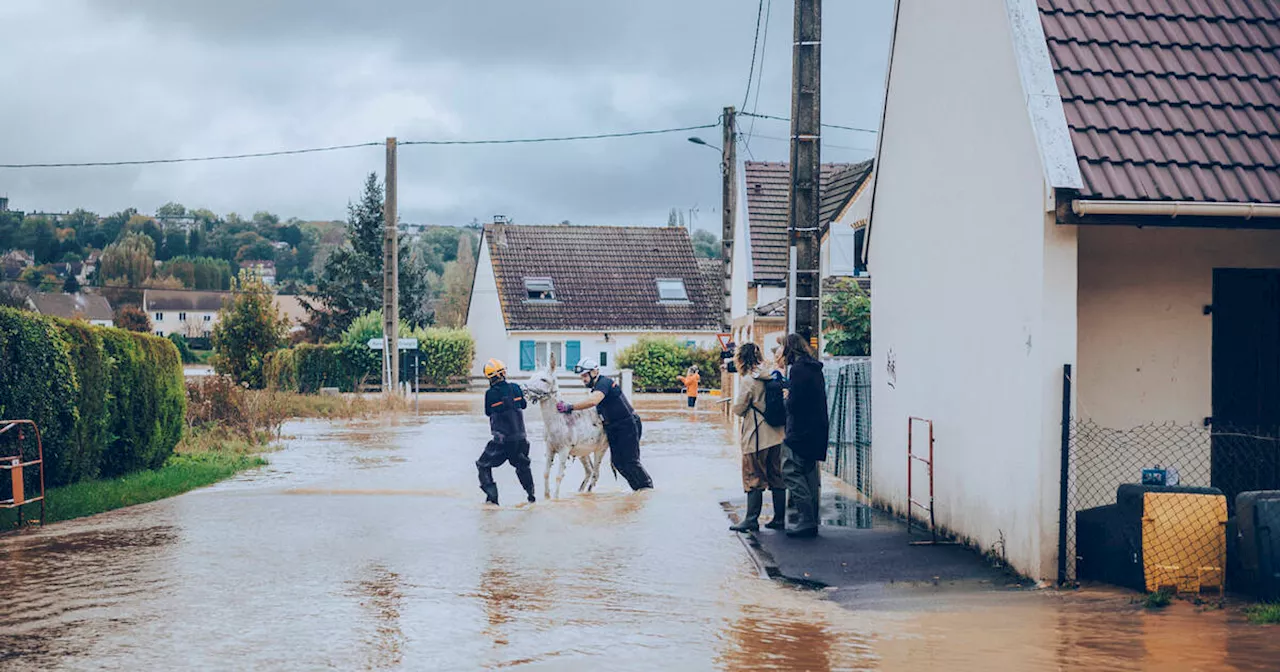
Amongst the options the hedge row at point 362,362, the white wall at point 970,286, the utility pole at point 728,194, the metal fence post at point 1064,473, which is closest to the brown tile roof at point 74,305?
the hedge row at point 362,362

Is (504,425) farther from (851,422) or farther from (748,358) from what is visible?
(851,422)

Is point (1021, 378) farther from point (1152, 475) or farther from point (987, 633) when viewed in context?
point (987, 633)

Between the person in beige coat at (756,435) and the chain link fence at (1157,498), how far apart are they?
302cm

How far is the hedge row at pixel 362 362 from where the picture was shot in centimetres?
5069


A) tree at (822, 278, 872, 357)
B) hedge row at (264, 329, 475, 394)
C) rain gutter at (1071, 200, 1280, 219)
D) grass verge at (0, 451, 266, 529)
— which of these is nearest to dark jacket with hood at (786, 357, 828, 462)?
rain gutter at (1071, 200, 1280, 219)

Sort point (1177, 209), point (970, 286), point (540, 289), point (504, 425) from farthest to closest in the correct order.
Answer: point (540, 289)
point (504, 425)
point (970, 286)
point (1177, 209)

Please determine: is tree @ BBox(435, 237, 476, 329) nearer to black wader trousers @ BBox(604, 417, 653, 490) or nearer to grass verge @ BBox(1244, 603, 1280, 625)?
black wader trousers @ BBox(604, 417, 653, 490)

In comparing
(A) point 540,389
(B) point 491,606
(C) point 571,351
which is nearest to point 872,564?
(B) point 491,606

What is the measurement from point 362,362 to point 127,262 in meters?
66.7

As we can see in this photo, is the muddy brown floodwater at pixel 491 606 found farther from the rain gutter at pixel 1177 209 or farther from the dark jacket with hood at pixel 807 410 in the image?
the rain gutter at pixel 1177 209

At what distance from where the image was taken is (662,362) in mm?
53312

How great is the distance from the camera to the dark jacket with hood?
40.1 ft

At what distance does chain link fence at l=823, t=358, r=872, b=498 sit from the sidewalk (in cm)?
349

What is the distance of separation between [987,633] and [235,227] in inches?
5003
